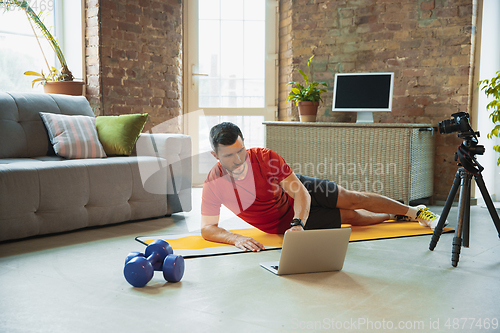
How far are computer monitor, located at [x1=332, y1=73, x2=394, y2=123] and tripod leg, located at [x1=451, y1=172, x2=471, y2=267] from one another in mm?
1744

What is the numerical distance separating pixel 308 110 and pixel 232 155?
84.8 inches

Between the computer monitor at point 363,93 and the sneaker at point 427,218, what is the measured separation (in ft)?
3.80

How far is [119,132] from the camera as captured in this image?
317 centimetres

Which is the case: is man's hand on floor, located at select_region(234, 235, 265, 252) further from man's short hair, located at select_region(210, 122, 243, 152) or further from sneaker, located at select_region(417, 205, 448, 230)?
sneaker, located at select_region(417, 205, 448, 230)

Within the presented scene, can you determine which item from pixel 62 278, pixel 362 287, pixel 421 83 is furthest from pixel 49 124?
pixel 421 83

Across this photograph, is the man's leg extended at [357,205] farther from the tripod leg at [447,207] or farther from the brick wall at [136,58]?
the brick wall at [136,58]

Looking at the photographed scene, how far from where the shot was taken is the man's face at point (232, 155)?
2066 millimetres

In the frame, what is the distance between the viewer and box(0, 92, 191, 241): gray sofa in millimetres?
2395

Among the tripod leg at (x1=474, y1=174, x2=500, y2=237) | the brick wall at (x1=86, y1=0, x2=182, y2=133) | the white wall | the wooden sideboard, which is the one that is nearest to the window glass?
the brick wall at (x1=86, y1=0, x2=182, y2=133)

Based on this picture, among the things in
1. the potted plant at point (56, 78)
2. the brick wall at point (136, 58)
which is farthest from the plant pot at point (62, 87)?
the brick wall at point (136, 58)

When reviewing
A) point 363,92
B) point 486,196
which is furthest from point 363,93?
point 486,196

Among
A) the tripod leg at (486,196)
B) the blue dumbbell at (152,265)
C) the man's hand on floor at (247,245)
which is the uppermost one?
the tripod leg at (486,196)

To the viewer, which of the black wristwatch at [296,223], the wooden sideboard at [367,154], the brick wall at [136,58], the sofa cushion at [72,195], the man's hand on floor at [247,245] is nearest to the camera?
the black wristwatch at [296,223]

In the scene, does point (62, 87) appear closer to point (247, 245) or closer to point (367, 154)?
point (247, 245)
